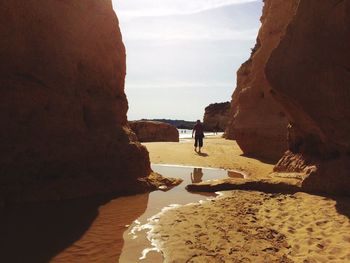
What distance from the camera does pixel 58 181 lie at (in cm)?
867

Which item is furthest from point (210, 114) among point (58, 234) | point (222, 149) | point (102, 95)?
point (58, 234)

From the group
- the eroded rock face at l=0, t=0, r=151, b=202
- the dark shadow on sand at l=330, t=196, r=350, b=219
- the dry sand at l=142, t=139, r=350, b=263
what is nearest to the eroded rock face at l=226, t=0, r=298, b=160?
the eroded rock face at l=0, t=0, r=151, b=202

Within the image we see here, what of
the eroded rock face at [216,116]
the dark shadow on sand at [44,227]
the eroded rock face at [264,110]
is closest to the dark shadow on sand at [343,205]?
the dark shadow on sand at [44,227]

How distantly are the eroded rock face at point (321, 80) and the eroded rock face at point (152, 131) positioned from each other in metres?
19.5

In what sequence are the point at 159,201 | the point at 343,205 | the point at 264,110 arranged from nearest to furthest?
the point at 343,205
the point at 159,201
the point at 264,110

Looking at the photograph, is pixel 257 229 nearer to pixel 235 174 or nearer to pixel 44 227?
pixel 44 227

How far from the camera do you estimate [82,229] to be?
6090 millimetres

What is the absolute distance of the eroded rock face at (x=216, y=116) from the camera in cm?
6272

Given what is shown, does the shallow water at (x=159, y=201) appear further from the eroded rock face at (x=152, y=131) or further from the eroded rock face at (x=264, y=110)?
the eroded rock face at (x=152, y=131)

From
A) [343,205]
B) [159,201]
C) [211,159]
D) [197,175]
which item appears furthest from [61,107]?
[211,159]

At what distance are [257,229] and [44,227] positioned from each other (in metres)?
3.71

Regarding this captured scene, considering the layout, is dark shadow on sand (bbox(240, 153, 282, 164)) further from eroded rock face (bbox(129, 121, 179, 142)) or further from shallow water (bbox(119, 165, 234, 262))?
eroded rock face (bbox(129, 121, 179, 142))

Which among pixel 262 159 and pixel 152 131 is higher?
pixel 152 131

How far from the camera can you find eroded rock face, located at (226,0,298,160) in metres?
17.1
